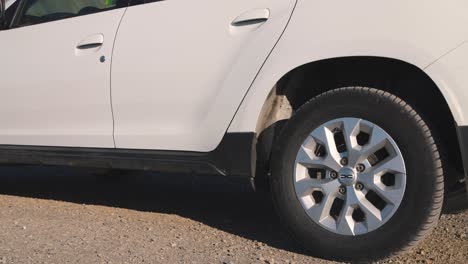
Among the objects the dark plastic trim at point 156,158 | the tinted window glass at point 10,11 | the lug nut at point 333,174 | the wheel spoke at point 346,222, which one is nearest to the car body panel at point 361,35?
the dark plastic trim at point 156,158

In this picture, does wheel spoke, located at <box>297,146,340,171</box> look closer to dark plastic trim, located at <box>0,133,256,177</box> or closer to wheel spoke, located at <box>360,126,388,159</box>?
wheel spoke, located at <box>360,126,388,159</box>

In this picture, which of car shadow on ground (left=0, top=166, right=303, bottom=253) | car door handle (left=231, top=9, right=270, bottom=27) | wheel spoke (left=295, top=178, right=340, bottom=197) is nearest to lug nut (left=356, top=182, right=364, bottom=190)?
wheel spoke (left=295, top=178, right=340, bottom=197)

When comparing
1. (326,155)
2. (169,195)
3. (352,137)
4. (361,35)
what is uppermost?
(361,35)

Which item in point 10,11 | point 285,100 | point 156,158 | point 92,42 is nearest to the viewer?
point 285,100

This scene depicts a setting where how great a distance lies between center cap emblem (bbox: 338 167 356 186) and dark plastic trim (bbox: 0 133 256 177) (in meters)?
0.56

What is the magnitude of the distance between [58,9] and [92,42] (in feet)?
1.80

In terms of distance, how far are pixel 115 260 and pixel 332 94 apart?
153cm

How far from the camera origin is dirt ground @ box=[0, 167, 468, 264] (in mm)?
3719

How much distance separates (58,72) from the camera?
4.38 m

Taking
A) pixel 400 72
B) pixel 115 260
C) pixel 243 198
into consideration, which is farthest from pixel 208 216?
pixel 400 72

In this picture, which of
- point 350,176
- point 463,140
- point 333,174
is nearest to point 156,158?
point 333,174

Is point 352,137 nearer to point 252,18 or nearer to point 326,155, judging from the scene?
point 326,155

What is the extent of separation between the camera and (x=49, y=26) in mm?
4492

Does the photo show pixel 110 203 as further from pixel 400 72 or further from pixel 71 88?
pixel 400 72
